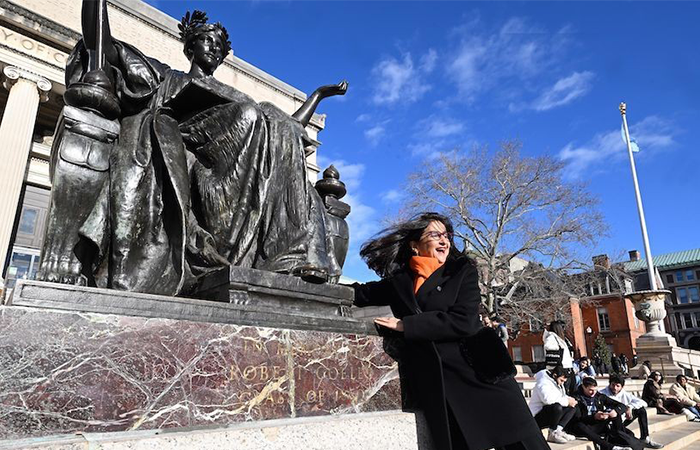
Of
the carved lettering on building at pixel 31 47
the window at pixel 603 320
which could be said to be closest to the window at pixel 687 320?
the window at pixel 603 320

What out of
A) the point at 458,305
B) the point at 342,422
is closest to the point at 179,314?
the point at 342,422

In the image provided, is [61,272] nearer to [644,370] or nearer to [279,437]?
[279,437]

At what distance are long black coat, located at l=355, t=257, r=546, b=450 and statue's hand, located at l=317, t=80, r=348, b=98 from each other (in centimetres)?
224

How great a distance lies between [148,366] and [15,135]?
17797mm

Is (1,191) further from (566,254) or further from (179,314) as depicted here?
(566,254)

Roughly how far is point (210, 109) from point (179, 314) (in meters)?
1.66

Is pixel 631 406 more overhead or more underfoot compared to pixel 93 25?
more underfoot

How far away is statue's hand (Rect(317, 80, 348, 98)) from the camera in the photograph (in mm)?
4133

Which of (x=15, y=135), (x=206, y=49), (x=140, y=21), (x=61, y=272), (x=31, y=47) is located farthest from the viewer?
(x=140, y=21)

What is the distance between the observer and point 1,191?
14.4 metres

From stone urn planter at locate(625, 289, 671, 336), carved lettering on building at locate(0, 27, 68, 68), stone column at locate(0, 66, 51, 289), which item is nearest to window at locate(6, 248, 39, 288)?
stone column at locate(0, 66, 51, 289)

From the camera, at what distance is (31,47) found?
16.8 meters

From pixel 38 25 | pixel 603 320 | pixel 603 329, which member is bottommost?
pixel 603 329

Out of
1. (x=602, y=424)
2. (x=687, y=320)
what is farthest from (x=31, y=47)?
(x=687, y=320)
